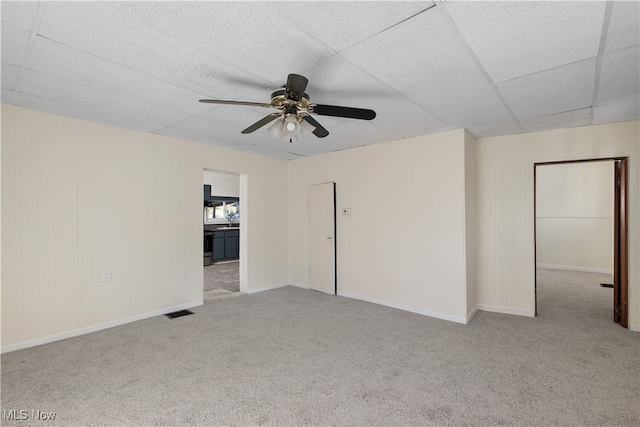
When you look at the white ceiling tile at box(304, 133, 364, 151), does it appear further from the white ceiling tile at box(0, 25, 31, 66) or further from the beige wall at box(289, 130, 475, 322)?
the white ceiling tile at box(0, 25, 31, 66)

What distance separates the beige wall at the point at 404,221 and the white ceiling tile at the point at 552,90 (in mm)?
884

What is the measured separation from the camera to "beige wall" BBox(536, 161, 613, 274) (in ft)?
21.5

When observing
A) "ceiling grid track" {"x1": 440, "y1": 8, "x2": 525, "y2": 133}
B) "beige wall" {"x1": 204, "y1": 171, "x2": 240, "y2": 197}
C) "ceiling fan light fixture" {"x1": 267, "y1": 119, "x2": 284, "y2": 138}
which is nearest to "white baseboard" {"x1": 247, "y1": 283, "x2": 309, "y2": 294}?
"ceiling fan light fixture" {"x1": 267, "y1": 119, "x2": 284, "y2": 138}

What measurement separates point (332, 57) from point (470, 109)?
1.76m

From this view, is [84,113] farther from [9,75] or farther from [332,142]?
[332,142]

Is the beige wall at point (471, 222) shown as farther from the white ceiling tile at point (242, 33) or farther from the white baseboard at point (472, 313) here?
the white ceiling tile at point (242, 33)

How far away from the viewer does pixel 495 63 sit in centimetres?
215

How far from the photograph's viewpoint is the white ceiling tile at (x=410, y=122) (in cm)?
318

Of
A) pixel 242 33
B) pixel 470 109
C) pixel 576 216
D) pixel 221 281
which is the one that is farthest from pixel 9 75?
pixel 576 216

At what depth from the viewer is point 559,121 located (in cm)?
346

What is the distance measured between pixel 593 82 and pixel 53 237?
5161mm

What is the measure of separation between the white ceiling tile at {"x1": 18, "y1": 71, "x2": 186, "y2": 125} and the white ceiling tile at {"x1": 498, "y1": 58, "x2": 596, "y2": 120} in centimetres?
317

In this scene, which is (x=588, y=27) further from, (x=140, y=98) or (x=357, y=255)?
(x=357, y=255)

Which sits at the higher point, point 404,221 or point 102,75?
point 102,75
